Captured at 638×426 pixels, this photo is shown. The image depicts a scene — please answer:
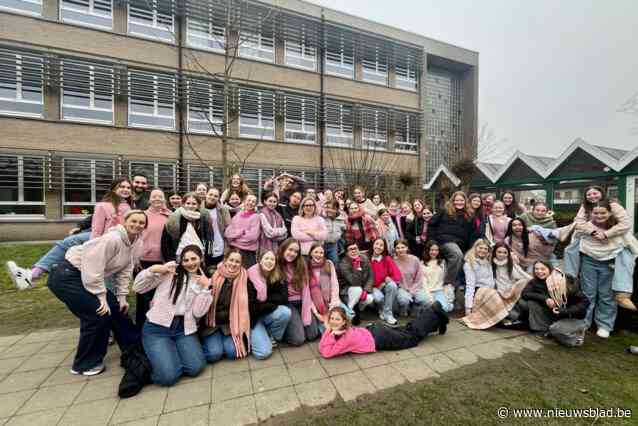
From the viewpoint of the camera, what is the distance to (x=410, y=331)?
3408 millimetres

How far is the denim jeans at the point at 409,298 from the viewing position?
4223 mm

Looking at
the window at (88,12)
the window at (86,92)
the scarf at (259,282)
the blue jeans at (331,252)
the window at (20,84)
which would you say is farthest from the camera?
the window at (88,12)

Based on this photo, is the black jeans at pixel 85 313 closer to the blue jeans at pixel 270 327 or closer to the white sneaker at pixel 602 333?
the blue jeans at pixel 270 327

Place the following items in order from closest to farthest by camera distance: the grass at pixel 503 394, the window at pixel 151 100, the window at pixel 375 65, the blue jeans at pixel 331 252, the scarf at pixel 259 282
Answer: the grass at pixel 503 394 → the scarf at pixel 259 282 → the blue jeans at pixel 331 252 → the window at pixel 151 100 → the window at pixel 375 65

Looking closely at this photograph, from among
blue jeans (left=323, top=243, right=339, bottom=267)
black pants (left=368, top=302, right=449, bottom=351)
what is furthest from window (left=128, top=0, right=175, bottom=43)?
black pants (left=368, top=302, right=449, bottom=351)

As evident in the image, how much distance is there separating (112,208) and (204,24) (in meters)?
13.2

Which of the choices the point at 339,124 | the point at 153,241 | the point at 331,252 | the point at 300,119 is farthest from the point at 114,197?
the point at 339,124

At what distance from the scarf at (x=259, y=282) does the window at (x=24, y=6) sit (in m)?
15.3

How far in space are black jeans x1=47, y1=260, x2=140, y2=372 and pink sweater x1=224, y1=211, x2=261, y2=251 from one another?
1572 mm

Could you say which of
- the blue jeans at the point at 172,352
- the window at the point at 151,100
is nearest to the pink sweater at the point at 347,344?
the blue jeans at the point at 172,352

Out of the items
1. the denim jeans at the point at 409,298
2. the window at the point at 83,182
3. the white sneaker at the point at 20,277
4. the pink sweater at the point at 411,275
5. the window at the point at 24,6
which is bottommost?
the denim jeans at the point at 409,298

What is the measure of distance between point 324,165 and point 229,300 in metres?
12.4

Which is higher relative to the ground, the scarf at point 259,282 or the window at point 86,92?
the window at point 86,92

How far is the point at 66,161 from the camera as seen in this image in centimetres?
1059
